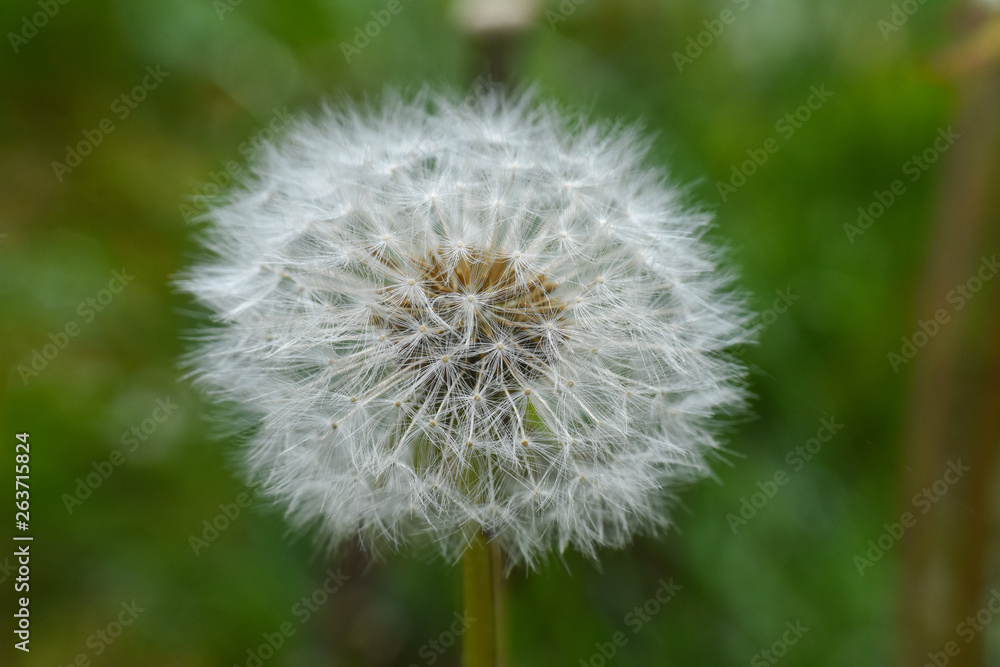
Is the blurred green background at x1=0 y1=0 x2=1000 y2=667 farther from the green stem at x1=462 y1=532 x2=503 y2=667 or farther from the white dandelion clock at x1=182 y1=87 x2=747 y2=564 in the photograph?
the green stem at x1=462 y1=532 x2=503 y2=667

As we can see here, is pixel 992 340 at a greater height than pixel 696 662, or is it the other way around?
pixel 992 340

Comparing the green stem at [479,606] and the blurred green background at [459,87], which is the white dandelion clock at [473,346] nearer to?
the green stem at [479,606]

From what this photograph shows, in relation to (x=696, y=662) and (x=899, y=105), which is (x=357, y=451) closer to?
(x=696, y=662)

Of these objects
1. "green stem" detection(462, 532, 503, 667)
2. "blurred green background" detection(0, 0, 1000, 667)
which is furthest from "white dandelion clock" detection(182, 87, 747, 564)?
"blurred green background" detection(0, 0, 1000, 667)

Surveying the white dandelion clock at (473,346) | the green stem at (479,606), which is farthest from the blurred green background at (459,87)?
the green stem at (479,606)

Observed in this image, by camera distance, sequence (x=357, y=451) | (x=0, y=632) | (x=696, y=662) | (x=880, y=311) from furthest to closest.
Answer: (x=880, y=311)
(x=0, y=632)
(x=696, y=662)
(x=357, y=451)

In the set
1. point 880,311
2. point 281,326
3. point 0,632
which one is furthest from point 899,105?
point 0,632

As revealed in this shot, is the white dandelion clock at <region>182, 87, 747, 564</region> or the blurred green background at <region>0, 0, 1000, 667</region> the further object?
the blurred green background at <region>0, 0, 1000, 667</region>
